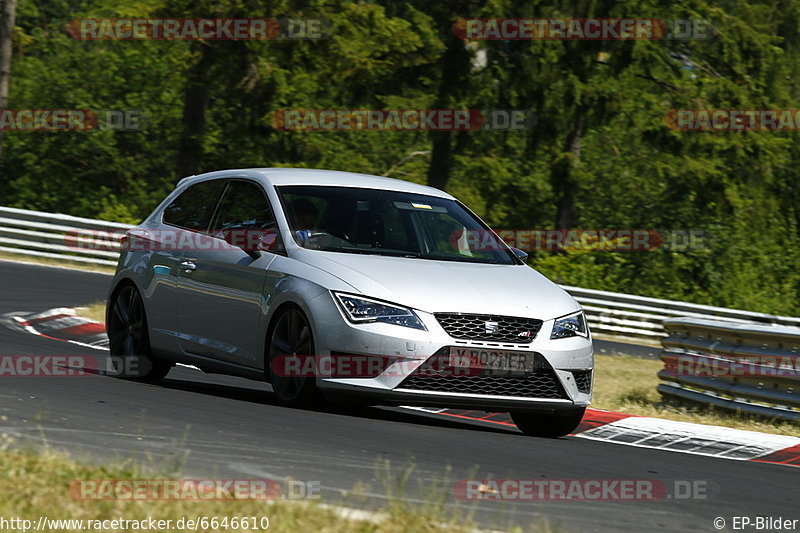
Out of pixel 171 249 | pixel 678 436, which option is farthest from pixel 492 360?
pixel 171 249

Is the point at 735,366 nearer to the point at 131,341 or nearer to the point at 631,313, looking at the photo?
the point at 131,341

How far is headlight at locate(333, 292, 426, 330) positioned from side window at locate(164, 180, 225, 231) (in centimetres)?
212

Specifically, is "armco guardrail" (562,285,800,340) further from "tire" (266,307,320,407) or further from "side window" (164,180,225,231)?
"tire" (266,307,320,407)

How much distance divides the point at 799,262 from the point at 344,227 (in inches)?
1312

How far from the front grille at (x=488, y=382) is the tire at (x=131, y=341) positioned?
2892mm

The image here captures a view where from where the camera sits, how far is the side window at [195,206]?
9875 mm

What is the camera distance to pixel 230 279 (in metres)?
9.09

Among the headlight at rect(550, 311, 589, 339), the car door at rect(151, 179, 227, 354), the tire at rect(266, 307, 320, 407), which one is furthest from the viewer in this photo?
the car door at rect(151, 179, 227, 354)

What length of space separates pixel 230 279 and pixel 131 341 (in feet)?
5.39

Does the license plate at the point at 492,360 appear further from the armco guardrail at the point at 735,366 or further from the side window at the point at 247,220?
the armco guardrail at the point at 735,366

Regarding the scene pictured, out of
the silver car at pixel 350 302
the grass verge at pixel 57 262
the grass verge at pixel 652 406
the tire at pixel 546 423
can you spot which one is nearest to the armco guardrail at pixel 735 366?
the grass verge at pixel 652 406

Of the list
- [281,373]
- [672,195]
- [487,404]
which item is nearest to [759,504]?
[487,404]

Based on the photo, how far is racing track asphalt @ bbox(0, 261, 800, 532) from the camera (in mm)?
6172

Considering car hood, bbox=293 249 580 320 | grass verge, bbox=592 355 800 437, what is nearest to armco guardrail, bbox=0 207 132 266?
grass verge, bbox=592 355 800 437
